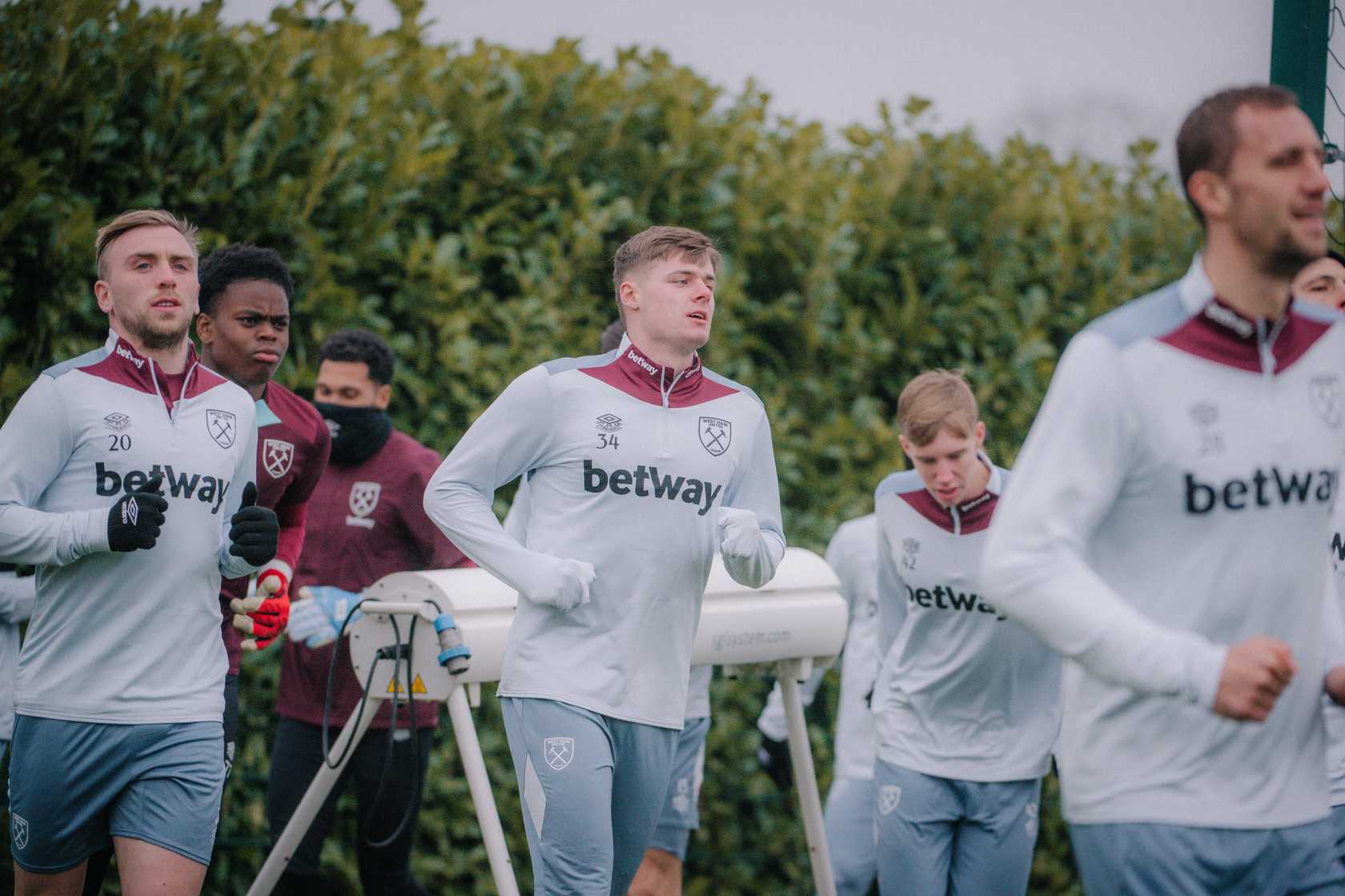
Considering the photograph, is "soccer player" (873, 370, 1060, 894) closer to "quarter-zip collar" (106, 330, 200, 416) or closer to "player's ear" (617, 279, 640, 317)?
"player's ear" (617, 279, 640, 317)

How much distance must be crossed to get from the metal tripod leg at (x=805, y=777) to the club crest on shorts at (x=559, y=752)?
173 cm

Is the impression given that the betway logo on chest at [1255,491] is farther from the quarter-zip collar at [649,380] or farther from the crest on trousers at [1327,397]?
the quarter-zip collar at [649,380]

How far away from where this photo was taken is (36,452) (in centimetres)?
380

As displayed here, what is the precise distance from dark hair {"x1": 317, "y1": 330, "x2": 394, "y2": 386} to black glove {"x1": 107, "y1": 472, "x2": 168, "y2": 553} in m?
1.89

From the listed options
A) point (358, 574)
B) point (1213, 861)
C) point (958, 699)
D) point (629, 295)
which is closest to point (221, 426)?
point (629, 295)

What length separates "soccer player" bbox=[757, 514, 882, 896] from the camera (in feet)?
18.9

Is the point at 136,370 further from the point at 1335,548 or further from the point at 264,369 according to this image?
the point at 1335,548

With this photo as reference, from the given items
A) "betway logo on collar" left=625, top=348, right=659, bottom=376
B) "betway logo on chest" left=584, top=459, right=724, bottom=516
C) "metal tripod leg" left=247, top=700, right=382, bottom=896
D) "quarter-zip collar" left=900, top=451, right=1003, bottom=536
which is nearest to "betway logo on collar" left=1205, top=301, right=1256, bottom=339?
"betway logo on chest" left=584, top=459, right=724, bottom=516

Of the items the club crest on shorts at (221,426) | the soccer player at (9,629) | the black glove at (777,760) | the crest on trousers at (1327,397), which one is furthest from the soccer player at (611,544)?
the black glove at (777,760)

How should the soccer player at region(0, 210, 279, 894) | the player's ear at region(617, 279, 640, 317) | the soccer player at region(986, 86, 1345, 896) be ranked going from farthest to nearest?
the player's ear at region(617, 279, 640, 317), the soccer player at region(0, 210, 279, 894), the soccer player at region(986, 86, 1345, 896)

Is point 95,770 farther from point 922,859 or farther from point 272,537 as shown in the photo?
point 922,859

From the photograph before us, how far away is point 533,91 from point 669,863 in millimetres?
3466

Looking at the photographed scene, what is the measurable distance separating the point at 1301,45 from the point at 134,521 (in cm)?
361

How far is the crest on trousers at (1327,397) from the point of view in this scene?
8.61 ft
